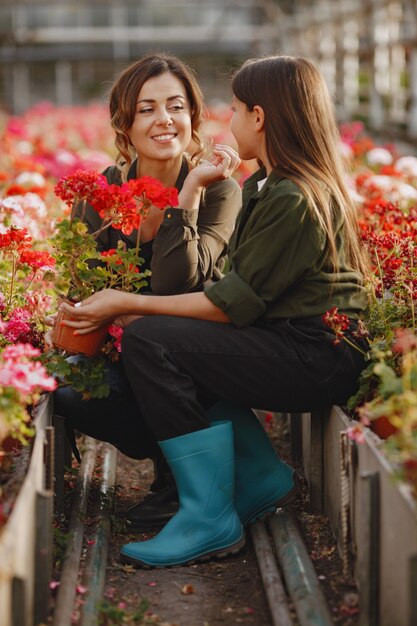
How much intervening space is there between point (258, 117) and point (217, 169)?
0.80ft

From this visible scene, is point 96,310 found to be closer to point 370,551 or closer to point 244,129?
point 244,129

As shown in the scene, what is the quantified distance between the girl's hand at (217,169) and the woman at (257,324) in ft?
0.67

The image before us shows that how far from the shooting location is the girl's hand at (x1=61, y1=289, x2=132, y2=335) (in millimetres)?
3039

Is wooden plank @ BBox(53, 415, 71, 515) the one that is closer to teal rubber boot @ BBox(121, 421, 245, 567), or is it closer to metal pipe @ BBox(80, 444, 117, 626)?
metal pipe @ BBox(80, 444, 117, 626)

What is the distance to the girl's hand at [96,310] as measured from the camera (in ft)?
9.97

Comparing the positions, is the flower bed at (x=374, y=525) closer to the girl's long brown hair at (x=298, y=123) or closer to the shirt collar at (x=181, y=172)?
the girl's long brown hair at (x=298, y=123)

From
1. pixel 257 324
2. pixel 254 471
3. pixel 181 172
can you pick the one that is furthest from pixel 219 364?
pixel 181 172

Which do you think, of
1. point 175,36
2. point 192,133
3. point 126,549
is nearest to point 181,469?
point 126,549

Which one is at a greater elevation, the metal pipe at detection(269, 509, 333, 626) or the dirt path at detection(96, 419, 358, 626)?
the metal pipe at detection(269, 509, 333, 626)

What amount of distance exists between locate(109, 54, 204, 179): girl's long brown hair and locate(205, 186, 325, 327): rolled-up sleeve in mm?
814

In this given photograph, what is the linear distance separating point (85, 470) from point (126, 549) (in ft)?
2.32

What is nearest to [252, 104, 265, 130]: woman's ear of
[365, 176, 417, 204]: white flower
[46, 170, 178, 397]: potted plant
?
[46, 170, 178, 397]: potted plant

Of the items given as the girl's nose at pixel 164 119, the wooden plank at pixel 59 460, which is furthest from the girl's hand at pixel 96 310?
the girl's nose at pixel 164 119

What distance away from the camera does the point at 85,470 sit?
12.2ft
